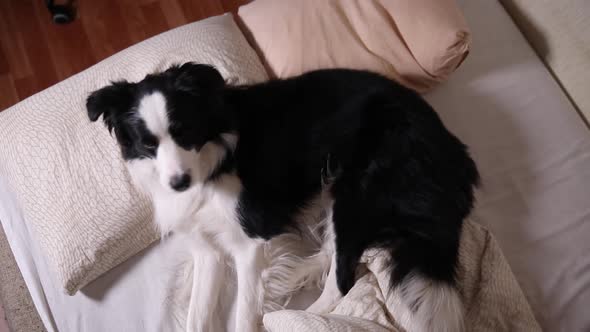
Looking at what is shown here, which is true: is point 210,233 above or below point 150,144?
below

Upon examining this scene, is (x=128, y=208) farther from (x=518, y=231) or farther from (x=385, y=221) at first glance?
(x=518, y=231)

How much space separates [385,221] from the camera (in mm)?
1392

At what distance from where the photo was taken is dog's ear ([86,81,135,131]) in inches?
50.2

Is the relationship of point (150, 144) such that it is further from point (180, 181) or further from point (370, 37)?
point (370, 37)

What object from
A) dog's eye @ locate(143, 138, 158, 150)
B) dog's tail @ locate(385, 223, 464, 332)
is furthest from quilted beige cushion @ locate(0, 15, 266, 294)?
dog's tail @ locate(385, 223, 464, 332)

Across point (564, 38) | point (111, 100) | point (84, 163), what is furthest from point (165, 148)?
point (564, 38)

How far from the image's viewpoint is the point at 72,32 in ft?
8.81

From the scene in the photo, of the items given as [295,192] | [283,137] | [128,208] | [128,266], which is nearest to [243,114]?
[283,137]

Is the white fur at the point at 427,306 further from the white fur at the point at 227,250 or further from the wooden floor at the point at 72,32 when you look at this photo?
the wooden floor at the point at 72,32

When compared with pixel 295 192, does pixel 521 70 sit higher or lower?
higher

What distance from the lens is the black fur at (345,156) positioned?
1.32m

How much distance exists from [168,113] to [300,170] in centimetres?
50

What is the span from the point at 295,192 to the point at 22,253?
1.04 meters

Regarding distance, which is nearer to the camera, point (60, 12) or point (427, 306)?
point (427, 306)
